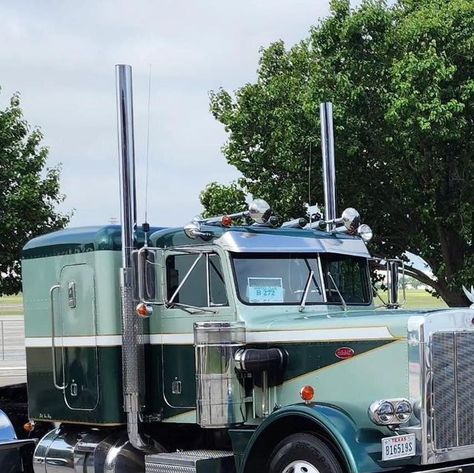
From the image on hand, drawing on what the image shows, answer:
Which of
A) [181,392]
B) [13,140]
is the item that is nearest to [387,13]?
[13,140]

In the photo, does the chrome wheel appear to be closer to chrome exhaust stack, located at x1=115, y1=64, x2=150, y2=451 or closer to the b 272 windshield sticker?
the b 272 windshield sticker

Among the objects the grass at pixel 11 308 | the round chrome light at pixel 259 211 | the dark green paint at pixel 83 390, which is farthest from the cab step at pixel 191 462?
the grass at pixel 11 308

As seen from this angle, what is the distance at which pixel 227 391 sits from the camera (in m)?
8.12

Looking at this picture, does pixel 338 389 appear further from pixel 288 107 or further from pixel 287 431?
pixel 288 107

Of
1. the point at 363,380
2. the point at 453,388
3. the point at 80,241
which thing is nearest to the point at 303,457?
the point at 363,380

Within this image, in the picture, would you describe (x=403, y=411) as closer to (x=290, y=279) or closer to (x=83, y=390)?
(x=290, y=279)

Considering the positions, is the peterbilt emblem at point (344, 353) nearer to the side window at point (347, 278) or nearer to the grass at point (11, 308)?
the side window at point (347, 278)

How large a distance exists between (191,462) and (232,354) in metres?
0.93

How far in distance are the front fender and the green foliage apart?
1360cm

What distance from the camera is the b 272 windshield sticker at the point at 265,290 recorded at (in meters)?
8.41

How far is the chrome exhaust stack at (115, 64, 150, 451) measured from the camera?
8.73 m

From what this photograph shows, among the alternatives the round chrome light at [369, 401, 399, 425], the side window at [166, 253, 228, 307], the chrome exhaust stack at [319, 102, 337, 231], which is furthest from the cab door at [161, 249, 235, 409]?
the chrome exhaust stack at [319, 102, 337, 231]

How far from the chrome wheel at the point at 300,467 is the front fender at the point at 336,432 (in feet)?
0.82

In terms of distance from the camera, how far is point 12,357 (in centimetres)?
3462
